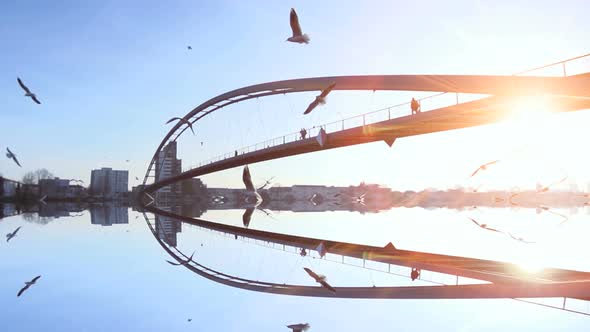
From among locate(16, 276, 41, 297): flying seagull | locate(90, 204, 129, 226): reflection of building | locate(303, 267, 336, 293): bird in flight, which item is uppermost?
locate(90, 204, 129, 226): reflection of building

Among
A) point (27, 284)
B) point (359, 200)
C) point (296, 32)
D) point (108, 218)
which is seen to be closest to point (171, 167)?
point (359, 200)

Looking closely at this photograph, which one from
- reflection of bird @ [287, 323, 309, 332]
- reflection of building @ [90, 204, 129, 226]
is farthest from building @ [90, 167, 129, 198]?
reflection of bird @ [287, 323, 309, 332]

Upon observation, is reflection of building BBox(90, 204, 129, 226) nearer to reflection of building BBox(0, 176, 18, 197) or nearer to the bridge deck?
the bridge deck

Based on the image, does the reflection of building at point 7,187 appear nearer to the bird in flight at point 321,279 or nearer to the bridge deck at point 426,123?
the bridge deck at point 426,123

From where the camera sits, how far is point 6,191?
109 m

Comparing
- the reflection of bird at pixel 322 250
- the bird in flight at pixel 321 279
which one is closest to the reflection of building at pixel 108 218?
the reflection of bird at pixel 322 250

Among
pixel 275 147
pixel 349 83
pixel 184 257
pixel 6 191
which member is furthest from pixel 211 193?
pixel 184 257

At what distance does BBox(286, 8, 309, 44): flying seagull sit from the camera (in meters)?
18.2

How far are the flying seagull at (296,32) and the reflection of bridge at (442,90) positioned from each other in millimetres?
9553

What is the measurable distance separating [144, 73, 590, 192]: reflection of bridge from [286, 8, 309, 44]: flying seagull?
31.3ft

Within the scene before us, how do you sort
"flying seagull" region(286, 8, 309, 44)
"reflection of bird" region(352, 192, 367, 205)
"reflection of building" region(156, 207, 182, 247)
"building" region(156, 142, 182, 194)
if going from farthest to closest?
"reflection of bird" region(352, 192, 367, 205)
"building" region(156, 142, 182, 194)
"reflection of building" region(156, 207, 182, 247)
"flying seagull" region(286, 8, 309, 44)

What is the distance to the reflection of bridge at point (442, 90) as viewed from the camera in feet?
68.1

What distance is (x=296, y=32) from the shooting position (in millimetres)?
18312

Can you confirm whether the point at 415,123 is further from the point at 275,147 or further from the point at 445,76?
the point at 275,147
